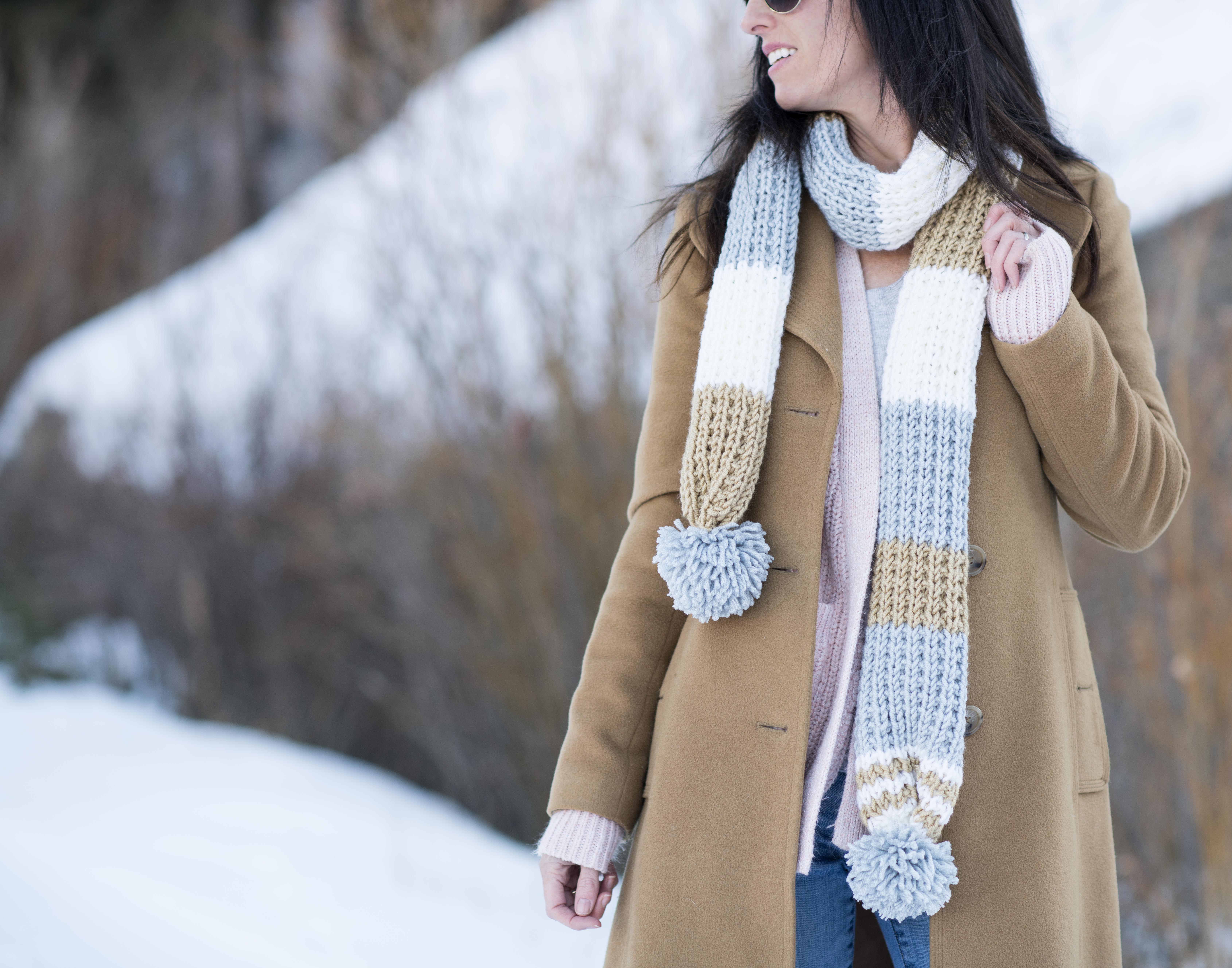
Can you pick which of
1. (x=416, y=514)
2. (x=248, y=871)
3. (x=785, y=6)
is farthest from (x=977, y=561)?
(x=416, y=514)

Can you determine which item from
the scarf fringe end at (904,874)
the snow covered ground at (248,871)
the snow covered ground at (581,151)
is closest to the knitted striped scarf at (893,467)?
the scarf fringe end at (904,874)

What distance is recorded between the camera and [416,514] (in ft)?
14.1

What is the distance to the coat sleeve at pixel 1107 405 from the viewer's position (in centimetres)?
125

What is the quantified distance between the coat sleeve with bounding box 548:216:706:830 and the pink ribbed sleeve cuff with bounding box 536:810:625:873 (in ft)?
0.04

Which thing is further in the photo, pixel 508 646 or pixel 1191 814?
pixel 508 646

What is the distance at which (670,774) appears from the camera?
136 cm

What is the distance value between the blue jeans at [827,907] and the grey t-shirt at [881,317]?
1.84 feet

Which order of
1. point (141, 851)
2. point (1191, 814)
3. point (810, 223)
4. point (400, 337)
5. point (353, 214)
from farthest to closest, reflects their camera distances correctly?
point (353, 214) → point (400, 337) → point (141, 851) → point (1191, 814) → point (810, 223)

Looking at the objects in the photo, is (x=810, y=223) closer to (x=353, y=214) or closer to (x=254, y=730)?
(x=353, y=214)

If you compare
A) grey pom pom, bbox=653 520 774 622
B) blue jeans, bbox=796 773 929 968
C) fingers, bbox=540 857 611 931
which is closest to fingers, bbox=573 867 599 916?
fingers, bbox=540 857 611 931

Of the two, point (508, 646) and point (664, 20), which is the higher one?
point (664, 20)

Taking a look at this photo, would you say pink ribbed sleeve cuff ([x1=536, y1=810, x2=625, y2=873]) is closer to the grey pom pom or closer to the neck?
the grey pom pom

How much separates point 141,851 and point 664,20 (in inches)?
131

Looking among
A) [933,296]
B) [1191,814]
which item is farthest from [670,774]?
[1191,814]
